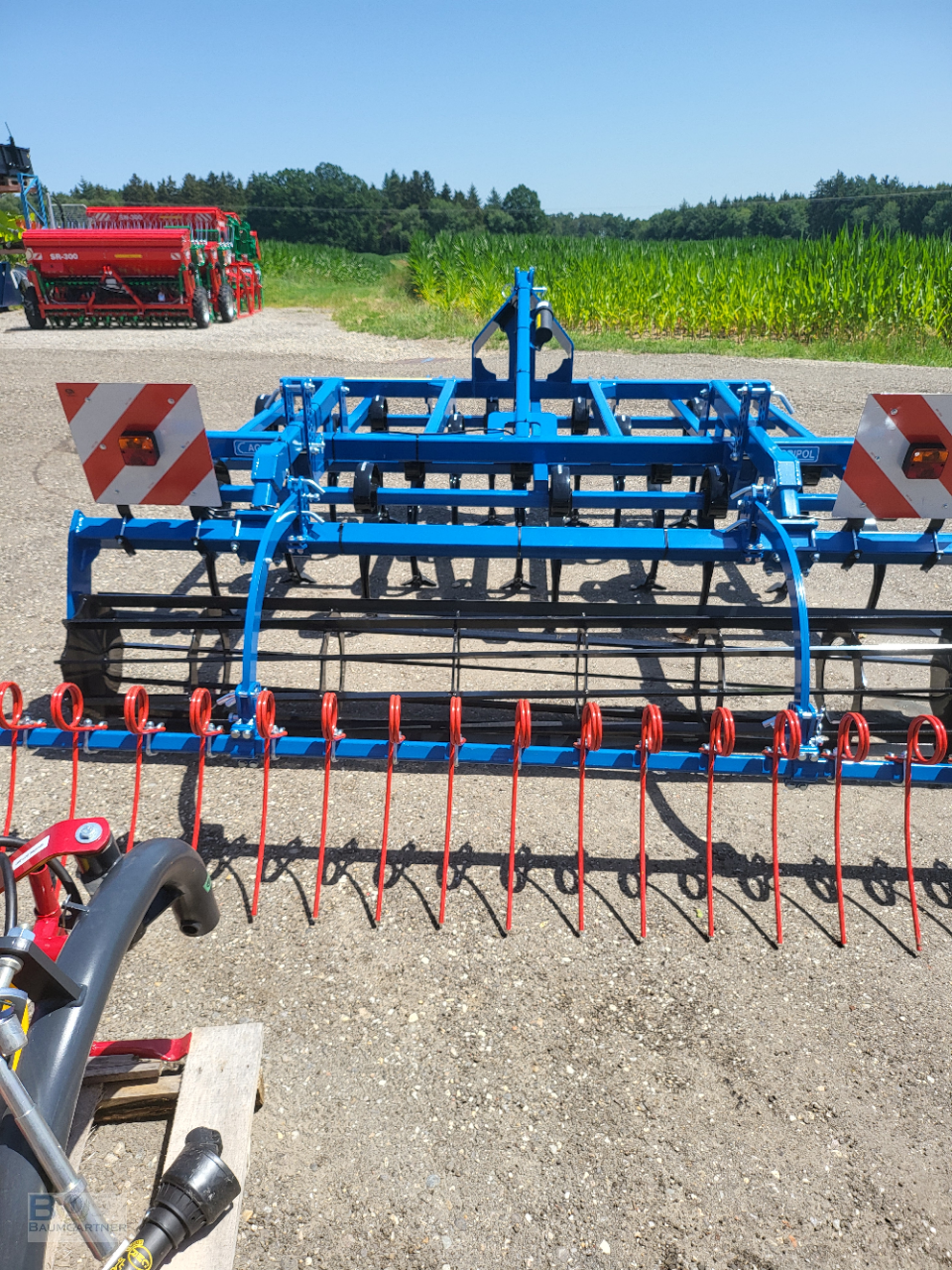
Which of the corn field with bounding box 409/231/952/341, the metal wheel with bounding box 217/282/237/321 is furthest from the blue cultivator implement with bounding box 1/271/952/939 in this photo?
the metal wheel with bounding box 217/282/237/321

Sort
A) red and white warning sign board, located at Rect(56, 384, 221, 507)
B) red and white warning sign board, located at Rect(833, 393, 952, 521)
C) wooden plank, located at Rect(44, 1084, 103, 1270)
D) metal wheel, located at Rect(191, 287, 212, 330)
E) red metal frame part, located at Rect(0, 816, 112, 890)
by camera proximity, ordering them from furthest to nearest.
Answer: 1. metal wheel, located at Rect(191, 287, 212, 330)
2. red and white warning sign board, located at Rect(56, 384, 221, 507)
3. red and white warning sign board, located at Rect(833, 393, 952, 521)
4. wooden plank, located at Rect(44, 1084, 103, 1270)
5. red metal frame part, located at Rect(0, 816, 112, 890)

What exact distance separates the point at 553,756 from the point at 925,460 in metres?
2.18

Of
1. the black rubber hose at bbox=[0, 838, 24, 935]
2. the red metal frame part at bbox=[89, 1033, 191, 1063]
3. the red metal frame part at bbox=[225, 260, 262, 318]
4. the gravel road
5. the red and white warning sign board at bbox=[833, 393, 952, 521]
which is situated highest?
the red metal frame part at bbox=[225, 260, 262, 318]

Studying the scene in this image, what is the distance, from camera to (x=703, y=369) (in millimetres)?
12930

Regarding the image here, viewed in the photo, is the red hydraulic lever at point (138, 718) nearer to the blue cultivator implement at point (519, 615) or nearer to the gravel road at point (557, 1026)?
the blue cultivator implement at point (519, 615)

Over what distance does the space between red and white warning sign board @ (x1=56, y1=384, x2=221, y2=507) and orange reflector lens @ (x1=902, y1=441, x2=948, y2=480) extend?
322cm

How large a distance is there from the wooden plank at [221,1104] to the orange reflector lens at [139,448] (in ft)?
8.42

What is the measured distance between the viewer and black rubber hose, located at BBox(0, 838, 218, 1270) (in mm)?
1230

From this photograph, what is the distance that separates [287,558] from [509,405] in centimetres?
700

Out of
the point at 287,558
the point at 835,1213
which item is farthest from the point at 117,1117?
the point at 287,558

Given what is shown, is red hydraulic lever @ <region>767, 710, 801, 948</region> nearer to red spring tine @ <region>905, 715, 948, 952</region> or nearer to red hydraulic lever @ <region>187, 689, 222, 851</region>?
red spring tine @ <region>905, 715, 948, 952</region>

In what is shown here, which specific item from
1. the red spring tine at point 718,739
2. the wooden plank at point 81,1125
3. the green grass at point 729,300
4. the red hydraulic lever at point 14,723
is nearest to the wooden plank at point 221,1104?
the wooden plank at point 81,1125

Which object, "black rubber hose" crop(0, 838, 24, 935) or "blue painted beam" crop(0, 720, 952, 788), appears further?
"blue painted beam" crop(0, 720, 952, 788)

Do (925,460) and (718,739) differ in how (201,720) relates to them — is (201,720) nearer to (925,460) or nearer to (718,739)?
(718,739)
